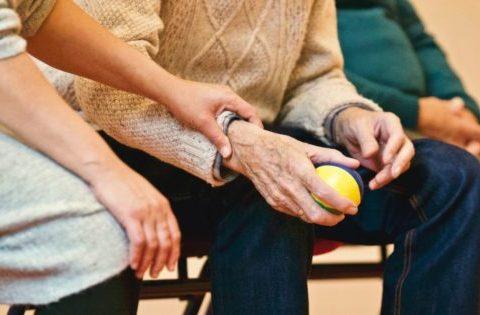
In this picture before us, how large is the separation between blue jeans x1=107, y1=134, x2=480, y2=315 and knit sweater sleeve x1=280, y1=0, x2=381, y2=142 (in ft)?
0.46

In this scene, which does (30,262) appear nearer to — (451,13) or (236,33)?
→ (236,33)

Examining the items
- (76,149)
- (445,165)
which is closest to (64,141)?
(76,149)

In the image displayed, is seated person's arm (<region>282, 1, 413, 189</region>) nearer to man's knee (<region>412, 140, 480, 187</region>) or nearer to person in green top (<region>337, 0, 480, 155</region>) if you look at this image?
man's knee (<region>412, 140, 480, 187</region>)

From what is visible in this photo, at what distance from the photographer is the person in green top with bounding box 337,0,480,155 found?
145cm

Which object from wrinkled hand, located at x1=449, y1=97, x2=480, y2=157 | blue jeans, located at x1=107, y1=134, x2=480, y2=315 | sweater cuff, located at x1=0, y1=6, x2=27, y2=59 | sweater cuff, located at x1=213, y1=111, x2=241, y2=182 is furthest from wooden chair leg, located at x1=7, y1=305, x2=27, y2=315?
wrinkled hand, located at x1=449, y1=97, x2=480, y2=157

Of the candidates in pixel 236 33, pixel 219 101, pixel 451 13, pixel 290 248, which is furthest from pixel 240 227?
pixel 451 13

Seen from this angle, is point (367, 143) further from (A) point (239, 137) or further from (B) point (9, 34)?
(B) point (9, 34)

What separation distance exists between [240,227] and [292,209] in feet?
0.40

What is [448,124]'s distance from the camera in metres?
1.48

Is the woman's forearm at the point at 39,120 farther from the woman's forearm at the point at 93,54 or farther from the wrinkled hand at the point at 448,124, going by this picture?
the wrinkled hand at the point at 448,124

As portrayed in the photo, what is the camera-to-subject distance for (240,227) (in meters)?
0.93

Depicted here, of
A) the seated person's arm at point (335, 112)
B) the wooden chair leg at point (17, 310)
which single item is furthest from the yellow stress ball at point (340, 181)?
the wooden chair leg at point (17, 310)

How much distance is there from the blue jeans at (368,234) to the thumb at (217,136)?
0.11 meters

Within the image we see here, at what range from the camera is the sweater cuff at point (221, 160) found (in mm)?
873
